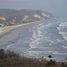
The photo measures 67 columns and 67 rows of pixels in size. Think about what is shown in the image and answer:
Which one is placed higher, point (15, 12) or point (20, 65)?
point (15, 12)

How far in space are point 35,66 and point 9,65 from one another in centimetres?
103

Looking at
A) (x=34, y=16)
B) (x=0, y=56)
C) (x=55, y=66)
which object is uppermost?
(x=34, y=16)

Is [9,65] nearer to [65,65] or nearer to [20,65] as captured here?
[20,65]

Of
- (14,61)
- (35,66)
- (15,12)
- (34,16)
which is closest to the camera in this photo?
(35,66)

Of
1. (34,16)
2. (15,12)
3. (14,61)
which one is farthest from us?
(15,12)

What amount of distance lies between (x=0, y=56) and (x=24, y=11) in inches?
7183

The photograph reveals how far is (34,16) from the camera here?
177125 mm

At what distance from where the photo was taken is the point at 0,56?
48.9 feet

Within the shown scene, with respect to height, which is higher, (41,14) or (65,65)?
(41,14)

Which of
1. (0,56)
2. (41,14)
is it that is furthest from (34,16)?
(0,56)

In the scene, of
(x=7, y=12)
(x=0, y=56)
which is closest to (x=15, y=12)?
(x=7, y=12)

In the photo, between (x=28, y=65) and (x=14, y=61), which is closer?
(x=28, y=65)

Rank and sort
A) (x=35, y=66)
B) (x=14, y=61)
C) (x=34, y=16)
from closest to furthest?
(x=35, y=66) → (x=14, y=61) → (x=34, y=16)

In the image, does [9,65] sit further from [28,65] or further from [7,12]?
[7,12]
